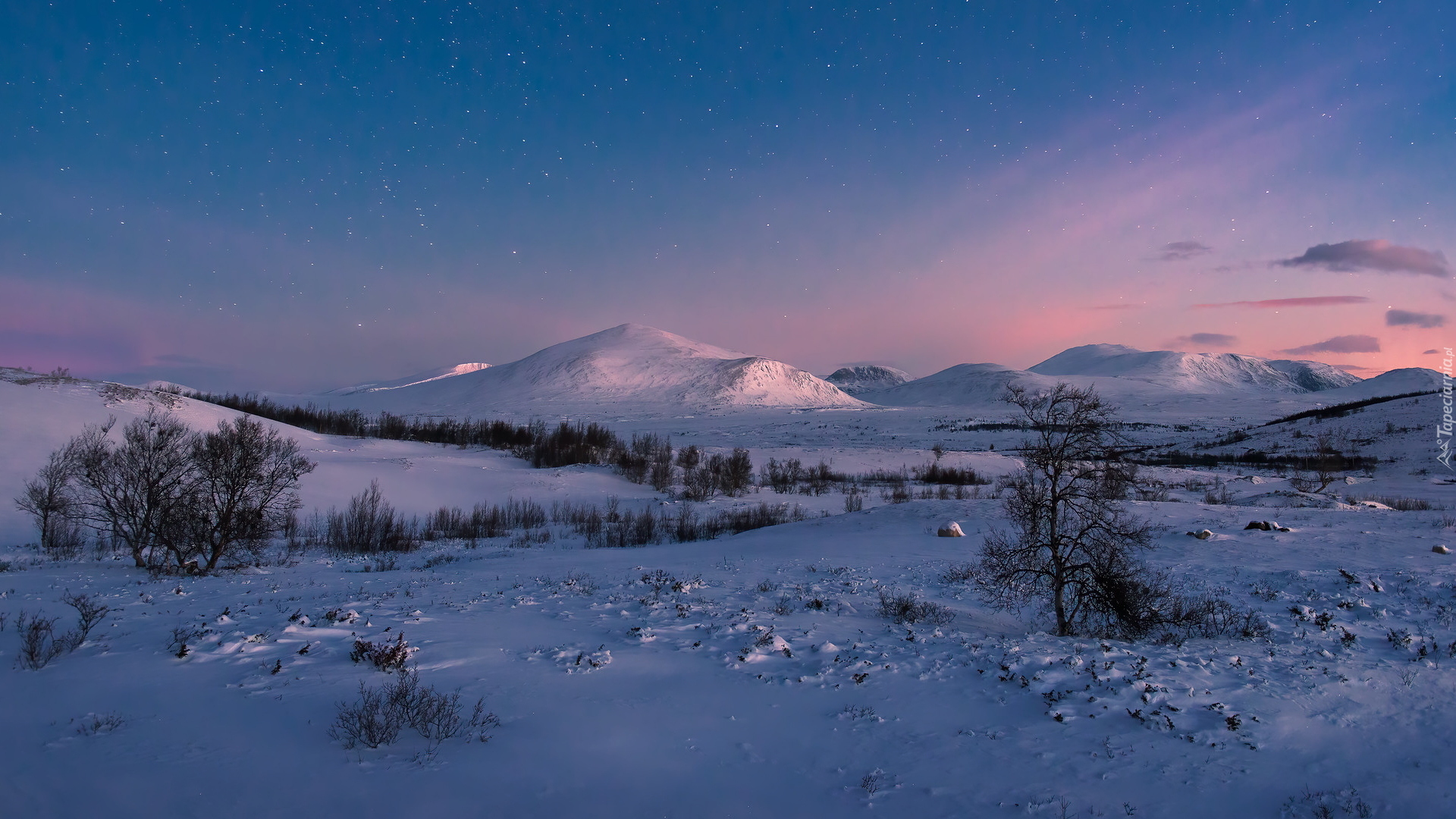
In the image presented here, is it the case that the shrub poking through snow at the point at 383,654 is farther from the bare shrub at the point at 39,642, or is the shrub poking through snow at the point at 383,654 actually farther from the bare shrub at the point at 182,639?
the bare shrub at the point at 39,642

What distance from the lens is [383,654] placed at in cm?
650

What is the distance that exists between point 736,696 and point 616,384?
129 metres

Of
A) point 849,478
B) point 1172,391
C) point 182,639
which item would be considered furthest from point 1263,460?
point 1172,391

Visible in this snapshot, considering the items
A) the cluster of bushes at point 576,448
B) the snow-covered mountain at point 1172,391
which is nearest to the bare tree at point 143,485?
the cluster of bushes at point 576,448

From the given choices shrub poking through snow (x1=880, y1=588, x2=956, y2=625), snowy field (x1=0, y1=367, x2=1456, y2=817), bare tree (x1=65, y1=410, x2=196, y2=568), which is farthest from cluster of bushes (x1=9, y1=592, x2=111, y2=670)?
shrub poking through snow (x1=880, y1=588, x2=956, y2=625)

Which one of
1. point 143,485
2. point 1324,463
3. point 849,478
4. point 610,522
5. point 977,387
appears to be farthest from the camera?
point 977,387

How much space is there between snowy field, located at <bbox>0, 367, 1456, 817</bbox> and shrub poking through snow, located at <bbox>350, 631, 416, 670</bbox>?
13cm

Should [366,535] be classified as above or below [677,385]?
below

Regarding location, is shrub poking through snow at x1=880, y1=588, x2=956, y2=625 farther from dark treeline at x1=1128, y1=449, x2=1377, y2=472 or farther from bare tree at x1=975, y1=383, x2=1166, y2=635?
dark treeline at x1=1128, y1=449, x2=1377, y2=472

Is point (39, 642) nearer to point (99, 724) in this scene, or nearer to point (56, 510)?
point (99, 724)

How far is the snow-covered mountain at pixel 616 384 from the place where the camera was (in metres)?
119

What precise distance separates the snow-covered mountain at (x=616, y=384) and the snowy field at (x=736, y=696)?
95.3m

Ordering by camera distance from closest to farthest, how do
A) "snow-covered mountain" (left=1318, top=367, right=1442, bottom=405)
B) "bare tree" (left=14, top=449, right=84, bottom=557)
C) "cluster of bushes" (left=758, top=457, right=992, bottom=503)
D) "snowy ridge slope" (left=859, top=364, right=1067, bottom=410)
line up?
"bare tree" (left=14, top=449, right=84, bottom=557)
"cluster of bushes" (left=758, top=457, right=992, bottom=503)
"snow-covered mountain" (left=1318, top=367, right=1442, bottom=405)
"snowy ridge slope" (left=859, top=364, right=1067, bottom=410)

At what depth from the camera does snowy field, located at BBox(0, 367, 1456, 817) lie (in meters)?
4.38
